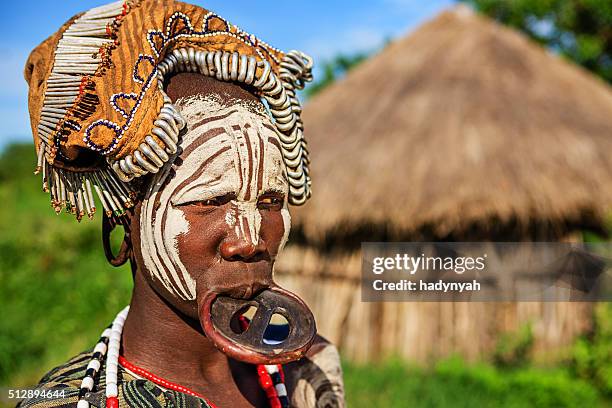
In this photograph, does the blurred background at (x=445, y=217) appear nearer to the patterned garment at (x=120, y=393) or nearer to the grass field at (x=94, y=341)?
the grass field at (x=94, y=341)

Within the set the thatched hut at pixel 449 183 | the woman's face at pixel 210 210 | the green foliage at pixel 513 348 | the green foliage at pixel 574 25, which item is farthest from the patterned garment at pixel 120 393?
the green foliage at pixel 574 25

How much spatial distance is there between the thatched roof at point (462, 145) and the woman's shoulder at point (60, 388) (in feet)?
19.0

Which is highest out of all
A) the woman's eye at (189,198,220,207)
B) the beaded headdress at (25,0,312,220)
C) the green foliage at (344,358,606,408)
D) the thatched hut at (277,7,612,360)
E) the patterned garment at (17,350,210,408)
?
the thatched hut at (277,7,612,360)

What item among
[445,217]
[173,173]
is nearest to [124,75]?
[173,173]

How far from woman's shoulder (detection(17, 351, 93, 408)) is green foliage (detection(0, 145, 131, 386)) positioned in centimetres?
447

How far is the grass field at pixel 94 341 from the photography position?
6496 mm

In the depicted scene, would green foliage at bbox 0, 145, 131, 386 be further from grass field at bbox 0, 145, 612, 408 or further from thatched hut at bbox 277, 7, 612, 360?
thatched hut at bbox 277, 7, 612, 360

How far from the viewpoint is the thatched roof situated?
721cm

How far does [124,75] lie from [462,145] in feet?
21.4

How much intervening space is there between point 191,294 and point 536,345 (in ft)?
22.7

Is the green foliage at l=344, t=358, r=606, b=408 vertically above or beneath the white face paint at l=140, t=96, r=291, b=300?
beneath

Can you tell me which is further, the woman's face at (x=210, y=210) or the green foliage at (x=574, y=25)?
the green foliage at (x=574, y=25)

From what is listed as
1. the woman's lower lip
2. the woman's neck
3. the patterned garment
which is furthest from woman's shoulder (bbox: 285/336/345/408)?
the woman's lower lip

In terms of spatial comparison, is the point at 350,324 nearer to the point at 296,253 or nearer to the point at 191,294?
the point at 296,253
